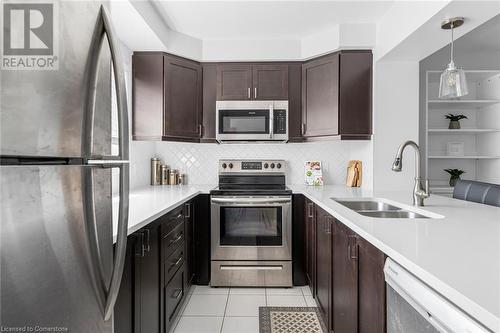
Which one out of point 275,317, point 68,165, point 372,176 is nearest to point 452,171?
point 372,176

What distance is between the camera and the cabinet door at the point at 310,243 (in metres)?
2.50

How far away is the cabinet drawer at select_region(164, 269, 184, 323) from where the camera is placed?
1.94m

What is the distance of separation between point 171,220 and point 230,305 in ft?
3.35

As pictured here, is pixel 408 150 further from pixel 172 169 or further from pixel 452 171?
pixel 172 169

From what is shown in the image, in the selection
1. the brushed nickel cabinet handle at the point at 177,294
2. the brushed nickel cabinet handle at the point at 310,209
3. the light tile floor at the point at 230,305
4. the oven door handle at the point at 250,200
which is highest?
the oven door handle at the point at 250,200

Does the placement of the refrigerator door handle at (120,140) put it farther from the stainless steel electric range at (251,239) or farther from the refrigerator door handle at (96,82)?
the stainless steel electric range at (251,239)

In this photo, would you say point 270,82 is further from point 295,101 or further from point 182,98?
point 182,98

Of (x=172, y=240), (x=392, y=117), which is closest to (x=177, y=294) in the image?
(x=172, y=240)

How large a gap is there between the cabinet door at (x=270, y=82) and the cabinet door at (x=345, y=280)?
1.74 meters

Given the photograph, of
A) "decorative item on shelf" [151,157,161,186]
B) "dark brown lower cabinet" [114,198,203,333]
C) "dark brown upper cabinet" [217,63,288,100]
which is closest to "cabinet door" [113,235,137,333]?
"dark brown lower cabinet" [114,198,203,333]

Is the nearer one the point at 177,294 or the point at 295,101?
the point at 177,294

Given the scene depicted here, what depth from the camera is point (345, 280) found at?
1613 mm

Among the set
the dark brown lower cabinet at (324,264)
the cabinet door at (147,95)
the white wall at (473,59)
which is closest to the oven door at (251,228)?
the dark brown lower cabinet at (324,264)

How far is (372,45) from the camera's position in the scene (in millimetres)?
2781
